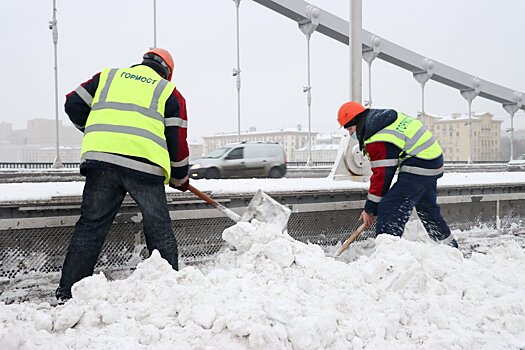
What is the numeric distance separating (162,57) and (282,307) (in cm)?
214

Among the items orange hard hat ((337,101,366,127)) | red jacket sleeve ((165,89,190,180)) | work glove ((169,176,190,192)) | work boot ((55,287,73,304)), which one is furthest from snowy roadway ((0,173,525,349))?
orange hard hat ((337,101,366,127))

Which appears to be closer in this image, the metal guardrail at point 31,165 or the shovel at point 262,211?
the shovel at point 262,211

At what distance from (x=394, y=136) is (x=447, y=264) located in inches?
51.1

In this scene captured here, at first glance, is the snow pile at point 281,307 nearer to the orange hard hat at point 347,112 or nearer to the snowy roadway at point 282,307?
the snowy roadway at point 282,307

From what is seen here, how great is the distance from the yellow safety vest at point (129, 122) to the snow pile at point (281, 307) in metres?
0.70

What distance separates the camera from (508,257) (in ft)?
14.9

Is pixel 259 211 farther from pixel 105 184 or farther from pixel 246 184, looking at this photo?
pixel 105 184

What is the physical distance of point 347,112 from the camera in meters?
4.85

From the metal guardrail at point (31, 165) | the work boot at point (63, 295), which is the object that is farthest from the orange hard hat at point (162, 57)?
the metal guardrail at point (31, 165)

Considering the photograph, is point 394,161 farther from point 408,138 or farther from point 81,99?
point 81,99

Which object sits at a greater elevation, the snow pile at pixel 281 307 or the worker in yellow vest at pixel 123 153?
the worker in yellow vest at pixel 123 153

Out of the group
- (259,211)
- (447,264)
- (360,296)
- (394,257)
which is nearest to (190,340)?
(360,296)

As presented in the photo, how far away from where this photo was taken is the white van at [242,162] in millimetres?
13961

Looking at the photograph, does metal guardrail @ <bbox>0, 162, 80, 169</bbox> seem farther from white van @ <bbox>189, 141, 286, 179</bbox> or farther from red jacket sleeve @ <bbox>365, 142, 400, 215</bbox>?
red jacket sleeve @ <bbox>365, 142, 400, 215</bbox>
